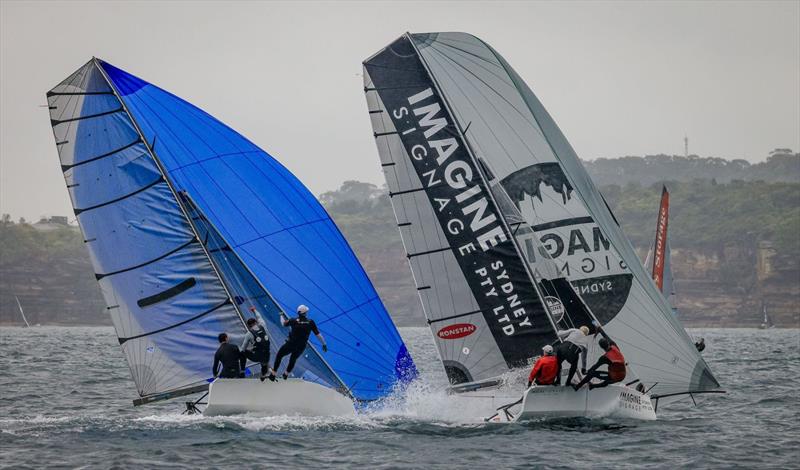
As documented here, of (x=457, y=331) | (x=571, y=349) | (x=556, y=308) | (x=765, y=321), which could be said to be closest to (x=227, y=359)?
(x=457, y=331)

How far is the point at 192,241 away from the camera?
16.0 meters

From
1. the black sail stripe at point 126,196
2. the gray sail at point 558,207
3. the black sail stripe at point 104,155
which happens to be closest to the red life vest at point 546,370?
the gray sail at point 558,207

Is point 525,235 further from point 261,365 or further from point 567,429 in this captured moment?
point 261,365

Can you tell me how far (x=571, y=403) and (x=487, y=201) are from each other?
301cm

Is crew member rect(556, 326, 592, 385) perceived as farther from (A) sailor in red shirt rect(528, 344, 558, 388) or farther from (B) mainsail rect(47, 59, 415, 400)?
(B) mainsail rect(47, 59, 415, 400)

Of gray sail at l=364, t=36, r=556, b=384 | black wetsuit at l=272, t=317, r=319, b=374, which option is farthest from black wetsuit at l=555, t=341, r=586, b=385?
black wetsuit at l=272, t=317, r=319, b=374

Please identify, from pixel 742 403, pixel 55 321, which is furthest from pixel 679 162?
pixel 742 403

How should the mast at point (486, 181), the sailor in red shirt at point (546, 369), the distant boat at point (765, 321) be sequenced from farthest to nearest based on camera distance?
1. the distant boat at point (765, 321)
2. the mast at point (486, 181)
3. the sailor in red shirt at point (546, 369)

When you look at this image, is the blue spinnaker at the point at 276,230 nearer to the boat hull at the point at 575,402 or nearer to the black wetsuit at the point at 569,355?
the boat hull at the point at 575,402

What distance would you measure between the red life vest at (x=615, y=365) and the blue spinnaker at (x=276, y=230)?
334 centimetres

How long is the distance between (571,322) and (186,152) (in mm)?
5875

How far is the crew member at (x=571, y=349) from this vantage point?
14.6 meters

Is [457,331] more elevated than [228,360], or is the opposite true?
[457,331]

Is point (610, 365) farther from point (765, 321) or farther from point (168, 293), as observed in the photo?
point (765, 321)
